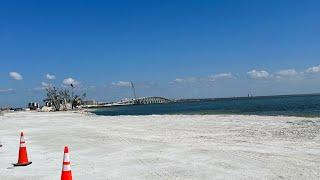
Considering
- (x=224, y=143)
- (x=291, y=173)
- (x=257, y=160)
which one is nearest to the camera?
(x=291, y=173)

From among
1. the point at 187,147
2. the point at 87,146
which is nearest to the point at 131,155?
the point at 187,147

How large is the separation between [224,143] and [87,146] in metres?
5.17

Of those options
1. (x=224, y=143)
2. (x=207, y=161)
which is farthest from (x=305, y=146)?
(x=207, y=161)

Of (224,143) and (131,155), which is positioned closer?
(131,155)

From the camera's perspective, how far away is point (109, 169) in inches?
437

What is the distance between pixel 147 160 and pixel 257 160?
9.82 ft

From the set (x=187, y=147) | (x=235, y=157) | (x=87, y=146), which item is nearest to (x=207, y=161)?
(x=235, y=157)

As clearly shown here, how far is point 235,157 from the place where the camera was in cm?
1234

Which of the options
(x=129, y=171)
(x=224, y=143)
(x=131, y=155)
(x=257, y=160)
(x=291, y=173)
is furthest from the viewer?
(x=224, y=143)

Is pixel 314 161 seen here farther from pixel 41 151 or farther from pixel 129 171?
pixel 41 151

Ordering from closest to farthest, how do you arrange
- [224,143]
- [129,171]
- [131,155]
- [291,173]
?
[291,173]
[129,171]
[131,155]
[224,143]

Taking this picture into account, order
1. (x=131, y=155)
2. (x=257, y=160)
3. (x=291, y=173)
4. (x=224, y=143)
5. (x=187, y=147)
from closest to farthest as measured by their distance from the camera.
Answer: (x=291, y=173) < (x=257, y=160) < (x=131, y=155) < (x=187, y=147) < (x=224, y=143)

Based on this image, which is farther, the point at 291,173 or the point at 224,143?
the point at 224,143

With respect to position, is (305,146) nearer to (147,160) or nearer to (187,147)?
(187,147)
